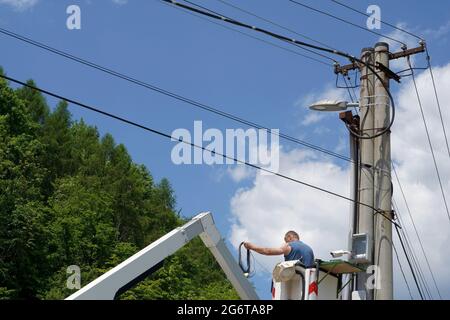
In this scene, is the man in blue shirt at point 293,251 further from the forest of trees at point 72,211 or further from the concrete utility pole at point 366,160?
the forest of trees at point 72,211

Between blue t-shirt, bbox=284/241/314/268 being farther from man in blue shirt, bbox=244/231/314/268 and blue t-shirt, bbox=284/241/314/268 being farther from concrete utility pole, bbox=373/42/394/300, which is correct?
concrete utility pole, bbox=373/42/394/300

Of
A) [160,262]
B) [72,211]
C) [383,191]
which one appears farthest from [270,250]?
[72,211]

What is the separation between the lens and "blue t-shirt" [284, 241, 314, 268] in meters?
9.98

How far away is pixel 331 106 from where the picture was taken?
1521 centimetres

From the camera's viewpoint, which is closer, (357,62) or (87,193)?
(357,62)

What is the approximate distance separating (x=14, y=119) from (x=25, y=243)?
12.8 m

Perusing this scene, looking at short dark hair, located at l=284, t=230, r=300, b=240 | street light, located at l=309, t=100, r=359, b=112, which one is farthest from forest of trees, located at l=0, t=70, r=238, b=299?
short dark hair, located at l=284, t=230, r=300, b=240

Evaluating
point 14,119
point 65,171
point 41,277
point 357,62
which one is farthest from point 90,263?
→ point 357,62

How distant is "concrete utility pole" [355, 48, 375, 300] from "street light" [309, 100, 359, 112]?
29 centimetres

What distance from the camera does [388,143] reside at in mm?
14680

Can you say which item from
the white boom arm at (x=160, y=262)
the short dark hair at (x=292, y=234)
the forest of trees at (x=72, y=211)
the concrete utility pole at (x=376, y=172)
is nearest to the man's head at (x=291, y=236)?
the short dark hair at (x=292, y=234)

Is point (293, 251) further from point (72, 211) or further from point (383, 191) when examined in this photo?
point (72, 211)
